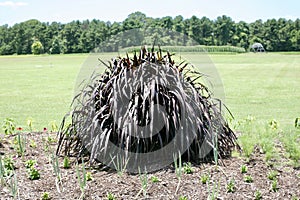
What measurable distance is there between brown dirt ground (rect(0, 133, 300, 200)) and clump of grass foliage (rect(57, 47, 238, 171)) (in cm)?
22

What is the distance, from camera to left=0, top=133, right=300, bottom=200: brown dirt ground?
3338mm

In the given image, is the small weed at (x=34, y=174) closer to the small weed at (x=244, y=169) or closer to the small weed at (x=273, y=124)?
the small weed at (x=244, y=169)

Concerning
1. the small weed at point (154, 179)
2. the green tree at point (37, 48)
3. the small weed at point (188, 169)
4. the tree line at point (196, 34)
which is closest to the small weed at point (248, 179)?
the small weed at point (188, 169)

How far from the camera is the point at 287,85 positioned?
14359 mm

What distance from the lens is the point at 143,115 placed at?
3.81 m

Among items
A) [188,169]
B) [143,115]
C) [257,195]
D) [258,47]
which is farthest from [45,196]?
[258,47]

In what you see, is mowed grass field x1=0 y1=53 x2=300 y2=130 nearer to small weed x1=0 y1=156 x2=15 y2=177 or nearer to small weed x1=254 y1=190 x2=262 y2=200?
small weed x1=0 y1=156 x2=15 y2=177

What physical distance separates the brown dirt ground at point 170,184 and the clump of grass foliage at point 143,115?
0.73 ft

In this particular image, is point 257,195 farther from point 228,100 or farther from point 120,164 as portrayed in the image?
point 228,100

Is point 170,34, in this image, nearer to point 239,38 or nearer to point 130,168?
point 130,168

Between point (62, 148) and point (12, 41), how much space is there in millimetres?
61354

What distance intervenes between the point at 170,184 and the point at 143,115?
2.25ft

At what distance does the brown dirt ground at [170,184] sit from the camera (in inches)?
131

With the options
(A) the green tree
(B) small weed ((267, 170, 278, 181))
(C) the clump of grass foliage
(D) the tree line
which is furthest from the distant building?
(B) small weed ((267, 170, 278, 181))
